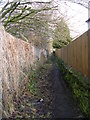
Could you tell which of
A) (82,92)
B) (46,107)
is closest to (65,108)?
(46,107)

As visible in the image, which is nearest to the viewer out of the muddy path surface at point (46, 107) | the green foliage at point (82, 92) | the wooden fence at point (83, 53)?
the green foliage at point (82, 92)

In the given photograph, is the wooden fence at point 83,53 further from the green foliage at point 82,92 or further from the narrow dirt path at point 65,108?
the narrow dirt path at point 65,108

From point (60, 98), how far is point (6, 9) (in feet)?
20.3

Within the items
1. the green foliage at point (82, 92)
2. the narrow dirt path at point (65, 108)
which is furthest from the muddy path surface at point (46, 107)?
the green foliage at point (82, 92)

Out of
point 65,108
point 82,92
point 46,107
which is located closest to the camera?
point 82,92

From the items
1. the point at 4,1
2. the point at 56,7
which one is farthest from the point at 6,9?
the point at 56,7

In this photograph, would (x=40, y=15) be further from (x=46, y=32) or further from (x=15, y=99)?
(x=15, y=99)

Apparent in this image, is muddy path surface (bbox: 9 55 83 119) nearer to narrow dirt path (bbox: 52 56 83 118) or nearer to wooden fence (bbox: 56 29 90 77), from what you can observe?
narrow dirt path (bbox: 52 56 83 118)

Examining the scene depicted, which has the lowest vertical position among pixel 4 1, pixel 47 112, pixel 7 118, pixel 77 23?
pixel 77 23

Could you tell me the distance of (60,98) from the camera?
592 centimetres

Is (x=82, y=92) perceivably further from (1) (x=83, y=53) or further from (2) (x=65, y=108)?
(1) (x=83, y=53)

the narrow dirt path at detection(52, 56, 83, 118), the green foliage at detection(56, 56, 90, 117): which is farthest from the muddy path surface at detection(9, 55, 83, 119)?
the green foliage at detection(56, 56, 90, 117)

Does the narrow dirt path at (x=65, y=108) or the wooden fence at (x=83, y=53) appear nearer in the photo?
the narrow dirt path at (x=65, y=108)

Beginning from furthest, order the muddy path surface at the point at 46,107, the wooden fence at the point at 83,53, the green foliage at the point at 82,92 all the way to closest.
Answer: the wooden fence at the point at 83,53, the muddy path surface at the point at 46,107, the green foliage at the point at 82,92
